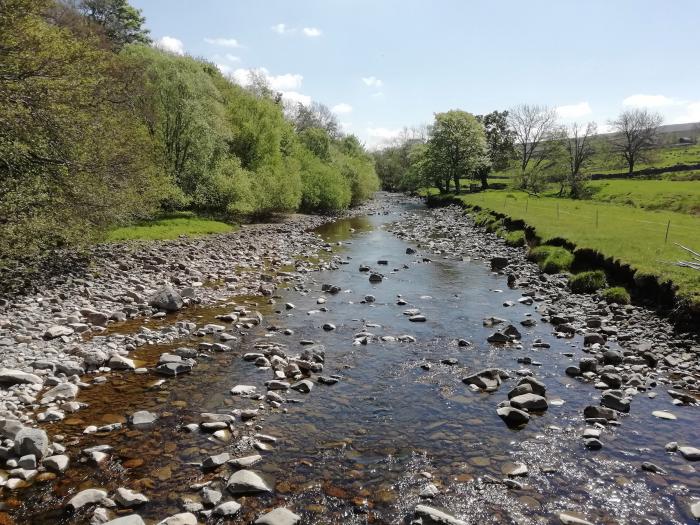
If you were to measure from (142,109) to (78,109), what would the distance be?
20.5m

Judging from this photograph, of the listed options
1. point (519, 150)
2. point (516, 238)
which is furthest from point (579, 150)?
point (516, 238)

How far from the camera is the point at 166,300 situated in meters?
19.1

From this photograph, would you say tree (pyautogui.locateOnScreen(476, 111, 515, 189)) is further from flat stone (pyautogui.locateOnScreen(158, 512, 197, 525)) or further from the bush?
flat stone (pyautogui.locateOnScreen(158, 512, 197, 525))

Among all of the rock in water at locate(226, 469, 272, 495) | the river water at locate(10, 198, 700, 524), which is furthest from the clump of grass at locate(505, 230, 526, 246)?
the rock in water at locate(226, 469, 272, 495)

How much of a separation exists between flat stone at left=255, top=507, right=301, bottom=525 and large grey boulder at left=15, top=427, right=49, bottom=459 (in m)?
4.73

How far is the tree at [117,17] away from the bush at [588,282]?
7486 centimetres

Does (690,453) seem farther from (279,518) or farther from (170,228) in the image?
(170,228)

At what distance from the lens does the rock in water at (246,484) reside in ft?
27.7

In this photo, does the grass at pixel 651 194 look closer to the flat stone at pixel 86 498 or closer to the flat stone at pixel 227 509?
the flat stone at pixel 227 509

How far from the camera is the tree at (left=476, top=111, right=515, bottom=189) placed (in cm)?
11950

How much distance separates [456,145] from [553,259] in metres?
69.3

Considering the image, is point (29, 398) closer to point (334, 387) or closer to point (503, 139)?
point (334, 387)

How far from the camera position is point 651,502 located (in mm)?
8492

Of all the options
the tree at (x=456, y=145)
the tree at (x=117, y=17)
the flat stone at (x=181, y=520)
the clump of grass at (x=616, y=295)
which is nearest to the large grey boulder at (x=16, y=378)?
the flat stone at (x=181, y=520)
